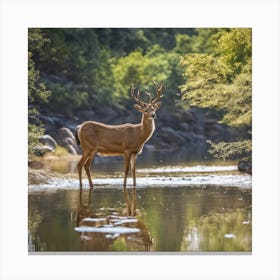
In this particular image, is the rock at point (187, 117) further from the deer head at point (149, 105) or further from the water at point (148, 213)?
the deer head at point (149, 105)

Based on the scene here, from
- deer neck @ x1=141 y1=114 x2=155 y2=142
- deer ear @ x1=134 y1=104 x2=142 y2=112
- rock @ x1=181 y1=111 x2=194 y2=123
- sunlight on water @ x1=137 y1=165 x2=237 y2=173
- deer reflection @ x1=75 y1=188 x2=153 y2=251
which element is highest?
deer ear @ x1=134 y1=104 x2=142 y2=112

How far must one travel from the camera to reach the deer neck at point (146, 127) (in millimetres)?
12180

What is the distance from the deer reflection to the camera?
9875mm

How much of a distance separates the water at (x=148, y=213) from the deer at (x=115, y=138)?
0.41 meters

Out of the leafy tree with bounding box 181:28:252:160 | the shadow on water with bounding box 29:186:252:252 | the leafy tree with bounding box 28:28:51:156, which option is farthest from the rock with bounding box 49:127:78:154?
the leafy tree with bounding box 181:28:252:160

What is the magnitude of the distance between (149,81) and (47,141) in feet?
6.38

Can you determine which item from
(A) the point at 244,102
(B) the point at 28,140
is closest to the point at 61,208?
(B) the point at 28,140

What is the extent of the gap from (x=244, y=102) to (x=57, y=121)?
3088mm

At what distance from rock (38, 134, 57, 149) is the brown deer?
0.54 metres

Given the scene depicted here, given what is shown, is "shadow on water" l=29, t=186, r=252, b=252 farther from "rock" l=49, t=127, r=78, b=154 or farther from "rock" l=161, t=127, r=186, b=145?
"rock" l=161, t=127, r=186, b=145

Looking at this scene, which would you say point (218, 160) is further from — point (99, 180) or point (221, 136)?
point (99, 180)

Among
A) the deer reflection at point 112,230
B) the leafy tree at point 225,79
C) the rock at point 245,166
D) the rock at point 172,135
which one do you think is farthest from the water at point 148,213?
the rock at point 172,135

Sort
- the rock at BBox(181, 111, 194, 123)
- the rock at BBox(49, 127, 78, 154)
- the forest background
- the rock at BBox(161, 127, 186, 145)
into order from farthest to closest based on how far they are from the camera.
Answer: the rock at BBox(161, 127, 186, 145) → the rock at BBox(181, 111, 194, 123) → the rock at BBox(49, 127, 78, 154) → the forest background

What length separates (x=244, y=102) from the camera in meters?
11.9
